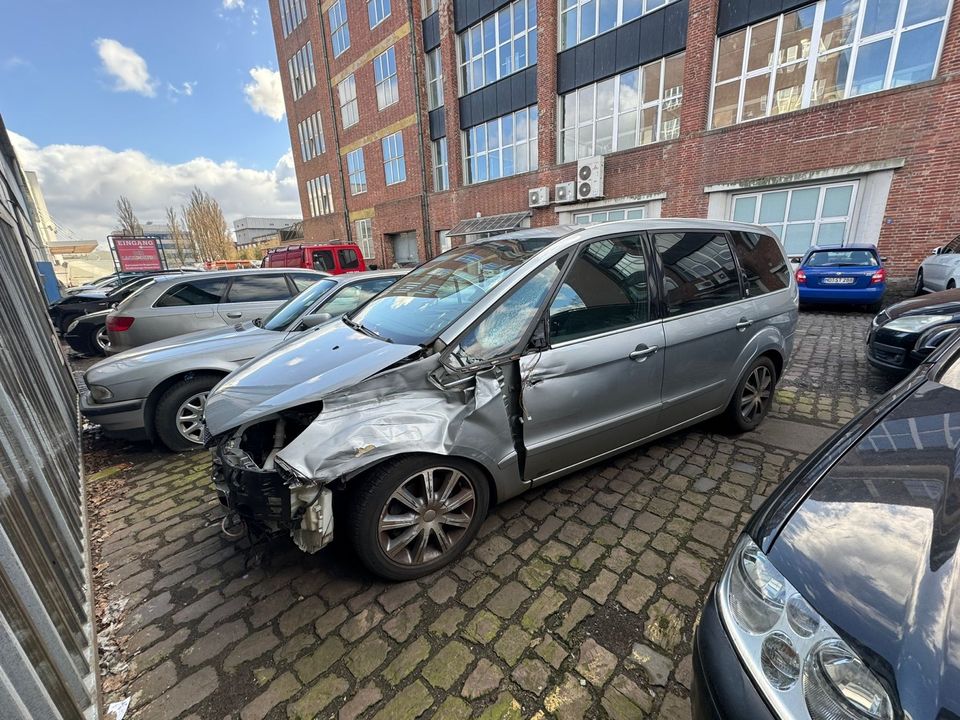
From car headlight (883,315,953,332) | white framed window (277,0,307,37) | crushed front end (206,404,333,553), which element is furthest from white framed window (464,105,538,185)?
white framed window (277,0,307,37)

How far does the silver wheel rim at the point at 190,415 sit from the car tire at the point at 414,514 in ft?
8.58


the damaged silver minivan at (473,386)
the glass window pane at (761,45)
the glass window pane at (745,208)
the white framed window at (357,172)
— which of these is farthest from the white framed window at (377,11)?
the damaged silver minivan at (473,386)

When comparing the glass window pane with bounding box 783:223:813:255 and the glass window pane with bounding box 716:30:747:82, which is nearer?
the glass window pane with bounding box 783:223:813:255

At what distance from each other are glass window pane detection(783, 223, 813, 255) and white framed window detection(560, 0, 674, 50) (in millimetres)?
7728

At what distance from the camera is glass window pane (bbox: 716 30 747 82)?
1123cm

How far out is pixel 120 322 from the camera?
16.9 feet

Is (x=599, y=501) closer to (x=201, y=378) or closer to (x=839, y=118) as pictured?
(x=201, y=378)

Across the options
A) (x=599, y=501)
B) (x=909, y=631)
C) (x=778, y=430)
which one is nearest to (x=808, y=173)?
(x=778, y=430)

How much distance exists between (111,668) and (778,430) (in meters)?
4.88

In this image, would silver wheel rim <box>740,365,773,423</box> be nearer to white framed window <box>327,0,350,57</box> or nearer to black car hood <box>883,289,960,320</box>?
black car hood <box>883,289,960,320</box>

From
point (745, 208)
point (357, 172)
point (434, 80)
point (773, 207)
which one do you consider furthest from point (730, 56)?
point (357, 172)

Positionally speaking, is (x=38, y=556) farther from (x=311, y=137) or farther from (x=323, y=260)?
(x=311, y=137)

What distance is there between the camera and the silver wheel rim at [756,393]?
11.7ft

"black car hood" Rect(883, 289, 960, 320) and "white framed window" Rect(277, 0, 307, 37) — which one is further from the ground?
"white framed window" Rect(277, 0, 307, 37)
